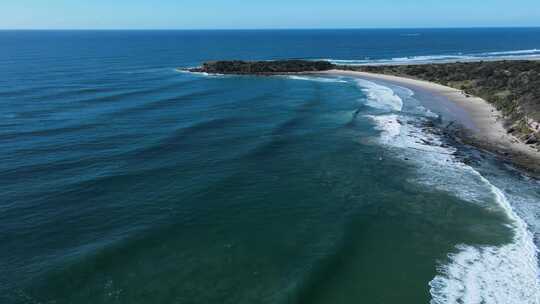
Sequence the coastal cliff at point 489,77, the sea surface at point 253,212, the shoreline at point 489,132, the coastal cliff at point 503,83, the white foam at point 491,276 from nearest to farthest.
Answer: the white foam at point 491,276 < the sea surface at point 253,212 < the shoreline at point 489,132 < the coastal cliff at point 503,83 < the coastal cliff at point 489,77

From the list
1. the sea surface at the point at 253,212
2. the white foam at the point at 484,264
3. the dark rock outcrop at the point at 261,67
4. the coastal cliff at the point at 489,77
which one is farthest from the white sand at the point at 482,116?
the dark rock outcrop at the point at 261,67

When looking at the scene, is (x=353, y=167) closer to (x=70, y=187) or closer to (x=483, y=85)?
(x=70, y=187)

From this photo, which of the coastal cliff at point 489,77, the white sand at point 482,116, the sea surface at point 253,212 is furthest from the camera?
the coastal cliff at point 489,77

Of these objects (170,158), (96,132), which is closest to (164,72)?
(96,132)

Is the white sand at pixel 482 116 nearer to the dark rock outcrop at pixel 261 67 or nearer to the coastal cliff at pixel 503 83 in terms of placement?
the coastal cliff at pixel 503 83

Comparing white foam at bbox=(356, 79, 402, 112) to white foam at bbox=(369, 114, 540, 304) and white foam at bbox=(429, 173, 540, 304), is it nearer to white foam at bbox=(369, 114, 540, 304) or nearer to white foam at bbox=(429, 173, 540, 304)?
white foam at bbox=(369, 114, 540, 304)

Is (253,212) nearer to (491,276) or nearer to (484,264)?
(484,264)

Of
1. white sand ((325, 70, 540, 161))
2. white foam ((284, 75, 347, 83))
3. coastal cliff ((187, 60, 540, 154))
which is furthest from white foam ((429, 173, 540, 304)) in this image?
white foam ((284, 75, 347, 83))
